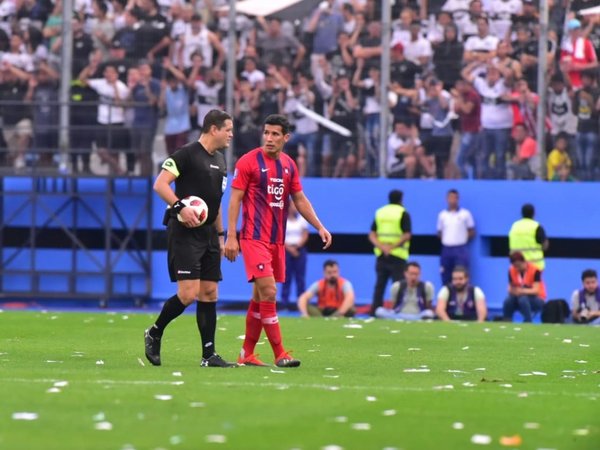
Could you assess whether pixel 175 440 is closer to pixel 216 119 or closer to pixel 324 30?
pixel 216 119

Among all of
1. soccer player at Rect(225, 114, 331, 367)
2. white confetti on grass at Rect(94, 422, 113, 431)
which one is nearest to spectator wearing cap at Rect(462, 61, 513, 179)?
soccer player at Rect(225, 114, 331, 367)

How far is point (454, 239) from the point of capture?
24.9 metres

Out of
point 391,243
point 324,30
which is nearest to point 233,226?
point 391,243

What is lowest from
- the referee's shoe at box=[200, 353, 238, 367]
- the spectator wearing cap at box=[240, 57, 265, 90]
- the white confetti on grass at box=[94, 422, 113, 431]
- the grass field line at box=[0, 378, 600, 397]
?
the referee's shoe at box=[200, 353, 238, 367]

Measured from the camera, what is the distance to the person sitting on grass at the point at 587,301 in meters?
22.7

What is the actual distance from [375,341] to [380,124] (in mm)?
8412

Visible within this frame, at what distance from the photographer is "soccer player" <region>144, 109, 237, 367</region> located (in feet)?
40.9

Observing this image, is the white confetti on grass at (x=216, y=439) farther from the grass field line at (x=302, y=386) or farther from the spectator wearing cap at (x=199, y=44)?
the spectator wearing cap at (x=199, y=44)

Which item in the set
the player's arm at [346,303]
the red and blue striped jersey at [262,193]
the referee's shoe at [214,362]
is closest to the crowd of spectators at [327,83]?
the player's arm at [346,303]

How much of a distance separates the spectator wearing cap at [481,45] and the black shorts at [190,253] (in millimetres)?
12513

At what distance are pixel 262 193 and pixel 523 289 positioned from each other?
1132 centimetres

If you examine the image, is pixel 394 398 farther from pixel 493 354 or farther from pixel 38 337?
pixel 38 337

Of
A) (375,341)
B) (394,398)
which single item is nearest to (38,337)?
(375,341)

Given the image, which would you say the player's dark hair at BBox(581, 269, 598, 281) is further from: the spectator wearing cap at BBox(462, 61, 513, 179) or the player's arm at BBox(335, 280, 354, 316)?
the player's arm at BBox(335, 280, 354, 316)
